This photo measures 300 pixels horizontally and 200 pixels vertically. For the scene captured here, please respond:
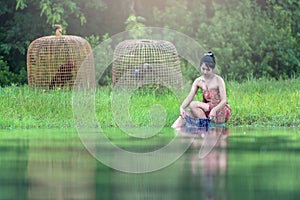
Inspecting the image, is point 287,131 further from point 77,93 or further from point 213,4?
point 213,4

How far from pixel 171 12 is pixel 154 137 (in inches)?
279

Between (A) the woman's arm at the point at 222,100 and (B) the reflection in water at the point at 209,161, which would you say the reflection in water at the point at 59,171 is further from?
(A) the woman's arm at the point at 222,100

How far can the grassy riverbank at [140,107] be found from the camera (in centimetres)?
1274

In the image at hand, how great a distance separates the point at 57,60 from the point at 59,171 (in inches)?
342

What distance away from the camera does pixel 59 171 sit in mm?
7840

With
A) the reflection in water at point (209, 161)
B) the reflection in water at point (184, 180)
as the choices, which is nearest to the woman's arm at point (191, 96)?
the reflection in water at point (209, 161)

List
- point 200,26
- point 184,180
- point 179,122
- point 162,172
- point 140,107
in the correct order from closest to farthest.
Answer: point 184,180, point 162,172, point 179,122, point 140,107, point 200,26

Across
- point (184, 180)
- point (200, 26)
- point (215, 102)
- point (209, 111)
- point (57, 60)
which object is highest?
point (200, 26)

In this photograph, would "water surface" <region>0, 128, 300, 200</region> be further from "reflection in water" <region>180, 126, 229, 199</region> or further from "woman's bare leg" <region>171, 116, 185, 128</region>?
"woman's bare leg" <region>171, 116, 185, 128</region>

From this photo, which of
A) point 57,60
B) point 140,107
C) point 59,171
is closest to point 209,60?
point 140,107

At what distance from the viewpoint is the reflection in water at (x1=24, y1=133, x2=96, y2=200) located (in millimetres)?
6453

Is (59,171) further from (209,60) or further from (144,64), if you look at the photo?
(144,64)

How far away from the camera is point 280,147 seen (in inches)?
385

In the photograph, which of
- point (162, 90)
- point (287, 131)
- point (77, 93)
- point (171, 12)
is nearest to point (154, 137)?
point (287, 131)
